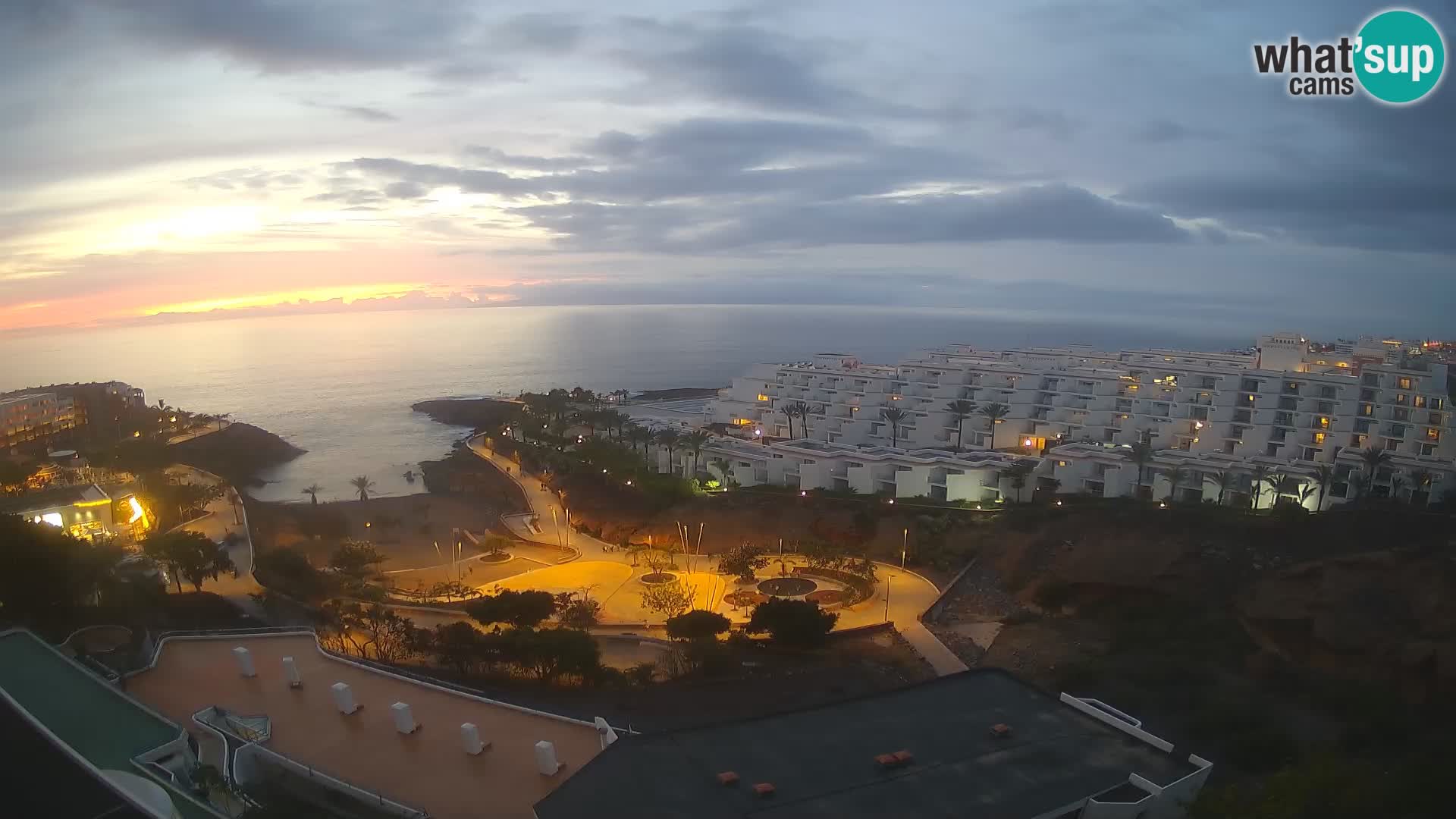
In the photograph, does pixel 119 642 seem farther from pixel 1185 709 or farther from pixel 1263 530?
pixel 1263 530

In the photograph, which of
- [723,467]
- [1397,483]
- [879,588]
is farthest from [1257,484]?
[723,467]

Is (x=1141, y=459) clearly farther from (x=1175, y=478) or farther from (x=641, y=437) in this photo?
(x=641, y=437)

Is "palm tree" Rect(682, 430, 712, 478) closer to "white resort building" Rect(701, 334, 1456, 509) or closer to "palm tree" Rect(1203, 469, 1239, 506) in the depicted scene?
"white resort building" Rect(701, 334, 1456, 509)

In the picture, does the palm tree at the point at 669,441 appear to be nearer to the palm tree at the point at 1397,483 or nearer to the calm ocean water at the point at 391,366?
the calm ocean water at the point at 391,366

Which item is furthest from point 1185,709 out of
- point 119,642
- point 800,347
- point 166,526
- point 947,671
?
point 800,347

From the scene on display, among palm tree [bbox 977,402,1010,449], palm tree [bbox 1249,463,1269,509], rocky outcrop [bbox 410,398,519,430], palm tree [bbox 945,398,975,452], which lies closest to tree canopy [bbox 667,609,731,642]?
palm tree [bbox 1249,463,1269,509]

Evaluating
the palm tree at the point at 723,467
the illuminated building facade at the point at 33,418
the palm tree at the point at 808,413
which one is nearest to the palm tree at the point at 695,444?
the palm tree at the point at 723,467
